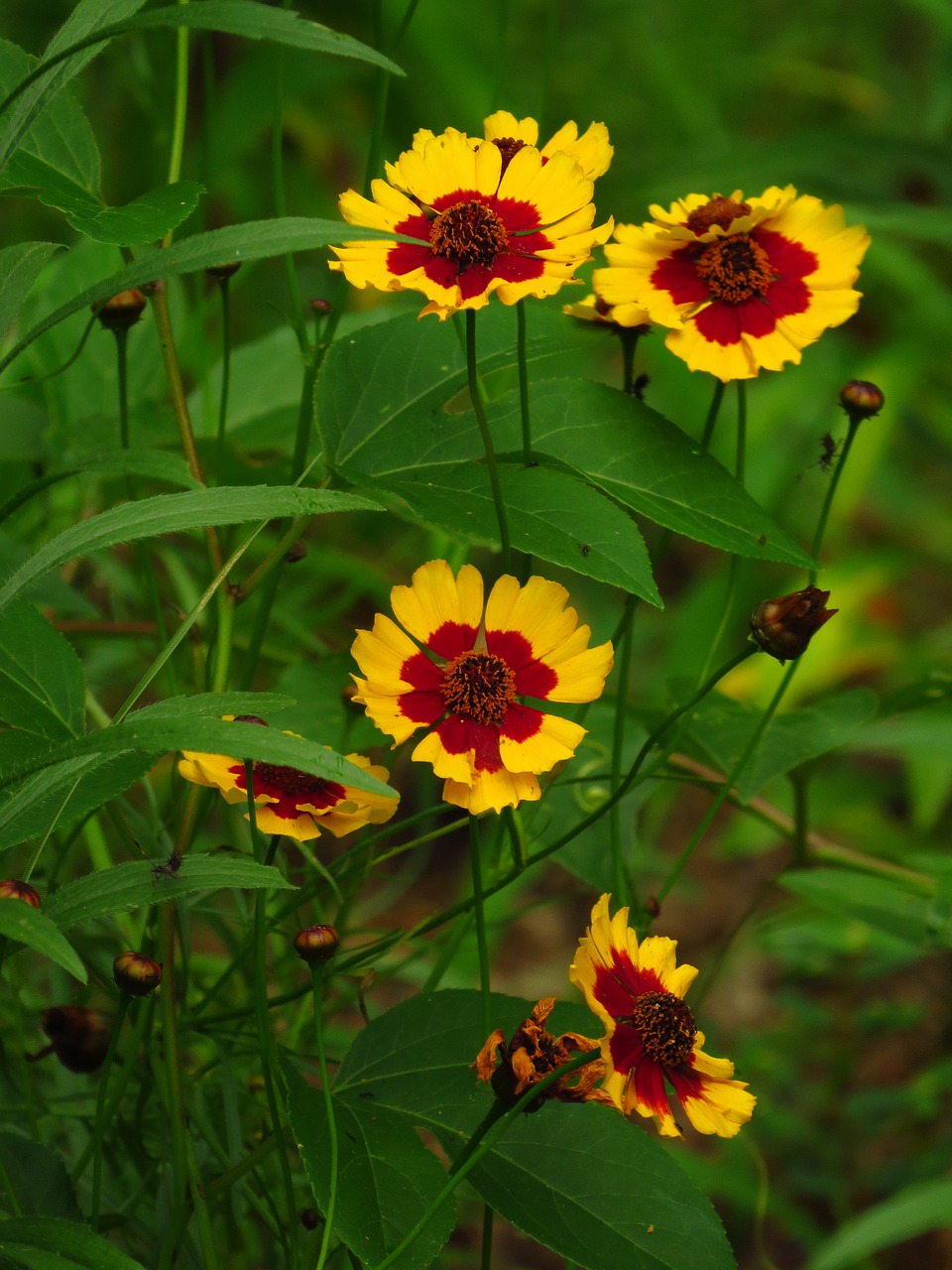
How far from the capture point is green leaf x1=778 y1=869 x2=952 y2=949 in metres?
0.81

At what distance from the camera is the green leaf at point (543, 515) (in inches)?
21.5

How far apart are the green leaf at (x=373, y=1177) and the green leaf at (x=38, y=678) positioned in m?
0.18

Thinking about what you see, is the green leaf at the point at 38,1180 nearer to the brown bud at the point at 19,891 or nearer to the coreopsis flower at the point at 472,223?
the brown bud at the point at 19,891

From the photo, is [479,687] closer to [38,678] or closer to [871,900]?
[38,678]

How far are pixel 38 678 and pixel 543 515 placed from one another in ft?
0.76

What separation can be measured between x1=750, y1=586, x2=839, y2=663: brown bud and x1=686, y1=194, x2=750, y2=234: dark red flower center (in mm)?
205

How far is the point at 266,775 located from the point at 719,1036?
1.15m

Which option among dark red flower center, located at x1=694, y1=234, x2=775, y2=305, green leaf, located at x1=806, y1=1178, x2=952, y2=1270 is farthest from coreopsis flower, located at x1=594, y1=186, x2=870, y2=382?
Result: green leaf, located at x1=806, y1=1178, x2=952, y2=1270

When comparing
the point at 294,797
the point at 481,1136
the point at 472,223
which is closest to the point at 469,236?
the point at 472,223

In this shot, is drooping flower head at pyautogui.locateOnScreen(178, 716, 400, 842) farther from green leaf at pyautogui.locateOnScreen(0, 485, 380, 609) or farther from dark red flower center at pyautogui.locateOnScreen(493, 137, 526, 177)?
dark red flower center at pyautogui.locateOnScreen(493, 137, 526, 177)

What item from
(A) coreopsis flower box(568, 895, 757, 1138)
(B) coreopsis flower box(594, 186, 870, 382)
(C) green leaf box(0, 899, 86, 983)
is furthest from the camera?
(B) coreopsis flower box(594, 186, 870, 382)

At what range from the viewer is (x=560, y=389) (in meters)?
0.63

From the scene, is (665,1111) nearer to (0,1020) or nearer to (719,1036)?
(0,1020)

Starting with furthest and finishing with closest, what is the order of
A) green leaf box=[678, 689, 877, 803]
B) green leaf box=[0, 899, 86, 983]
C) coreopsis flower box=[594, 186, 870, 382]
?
green leaf box=[678, 689, 877, 803] → coreopsis flower box=[594, 186, 870, 382] → green leaf box=[0, 899, 86, 983]
